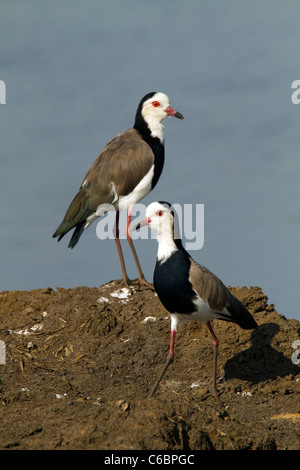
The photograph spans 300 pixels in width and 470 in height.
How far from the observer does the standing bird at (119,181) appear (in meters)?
10.7

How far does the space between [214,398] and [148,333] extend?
6.26 feet

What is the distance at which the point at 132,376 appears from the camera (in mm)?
9148

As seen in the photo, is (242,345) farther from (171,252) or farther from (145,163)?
(145,163)

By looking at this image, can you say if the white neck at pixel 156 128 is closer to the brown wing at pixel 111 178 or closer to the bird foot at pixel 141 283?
the brown wing at pixel 111 178

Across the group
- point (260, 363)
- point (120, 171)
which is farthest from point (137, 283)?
point (260, 363)

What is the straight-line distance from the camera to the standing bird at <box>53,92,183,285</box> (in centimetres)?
1070

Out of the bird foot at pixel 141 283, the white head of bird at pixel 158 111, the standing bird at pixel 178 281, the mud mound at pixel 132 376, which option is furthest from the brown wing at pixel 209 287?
the white head of bird at pixel 158 111

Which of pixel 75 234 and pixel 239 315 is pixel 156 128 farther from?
pixel 239 315

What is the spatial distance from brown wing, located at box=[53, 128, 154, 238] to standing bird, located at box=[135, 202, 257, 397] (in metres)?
2.67

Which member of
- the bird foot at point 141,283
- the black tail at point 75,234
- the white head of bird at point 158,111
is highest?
the white head of bird at point 158,111

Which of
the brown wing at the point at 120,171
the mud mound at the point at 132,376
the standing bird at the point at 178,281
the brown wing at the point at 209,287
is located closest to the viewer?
the mud mound at the point at 132,376

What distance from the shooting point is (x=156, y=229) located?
26.2ft

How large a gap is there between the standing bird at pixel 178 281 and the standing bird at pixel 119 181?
2.66m

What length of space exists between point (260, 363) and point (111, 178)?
377cm
